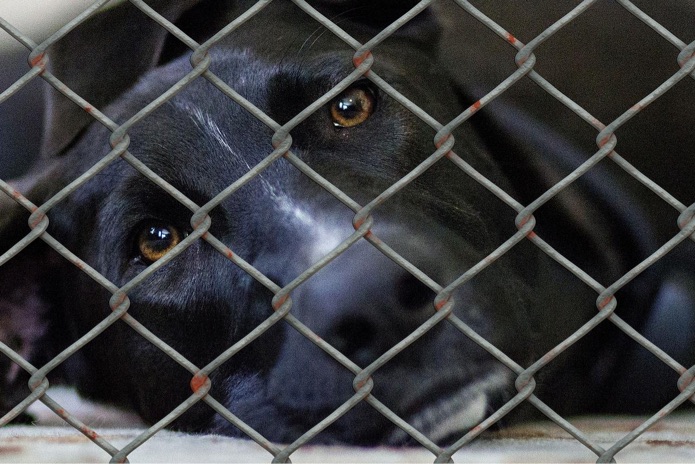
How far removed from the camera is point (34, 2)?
7.36 feet

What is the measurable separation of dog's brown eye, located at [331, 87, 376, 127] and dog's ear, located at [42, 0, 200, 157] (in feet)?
1.52

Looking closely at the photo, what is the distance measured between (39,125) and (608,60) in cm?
153

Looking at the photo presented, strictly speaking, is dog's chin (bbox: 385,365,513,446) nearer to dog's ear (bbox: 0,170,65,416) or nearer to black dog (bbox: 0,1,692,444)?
black dog (bbox: 0,1,692,444)

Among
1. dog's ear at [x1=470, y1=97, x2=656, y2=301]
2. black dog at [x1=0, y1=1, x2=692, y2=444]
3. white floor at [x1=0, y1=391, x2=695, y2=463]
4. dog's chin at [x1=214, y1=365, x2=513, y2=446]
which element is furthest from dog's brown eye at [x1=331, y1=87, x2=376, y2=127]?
white floor at [x1=0, y1=391, x2=695, y2=463]

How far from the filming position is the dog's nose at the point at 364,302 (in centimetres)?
179

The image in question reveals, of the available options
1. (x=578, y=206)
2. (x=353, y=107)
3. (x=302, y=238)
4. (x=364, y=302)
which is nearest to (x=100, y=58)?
(x=353, y=107)

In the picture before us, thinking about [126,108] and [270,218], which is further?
[126,108]

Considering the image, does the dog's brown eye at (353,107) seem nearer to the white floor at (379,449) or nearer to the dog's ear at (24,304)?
the dog's ear at (24,304)

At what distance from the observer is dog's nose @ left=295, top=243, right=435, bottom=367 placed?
5.88 ft

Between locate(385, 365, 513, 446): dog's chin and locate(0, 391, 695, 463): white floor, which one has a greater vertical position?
locate(385, 365, 513, 446): dog's chin

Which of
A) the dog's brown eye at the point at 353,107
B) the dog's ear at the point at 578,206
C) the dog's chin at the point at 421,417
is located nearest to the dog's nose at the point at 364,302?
the dog's chin at the point at 421,417

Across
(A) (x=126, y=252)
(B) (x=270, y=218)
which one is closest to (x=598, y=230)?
(B) (x=270, y=218)

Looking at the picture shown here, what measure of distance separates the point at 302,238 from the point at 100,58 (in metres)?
0.78

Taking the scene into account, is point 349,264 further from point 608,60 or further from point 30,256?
point 608,60
